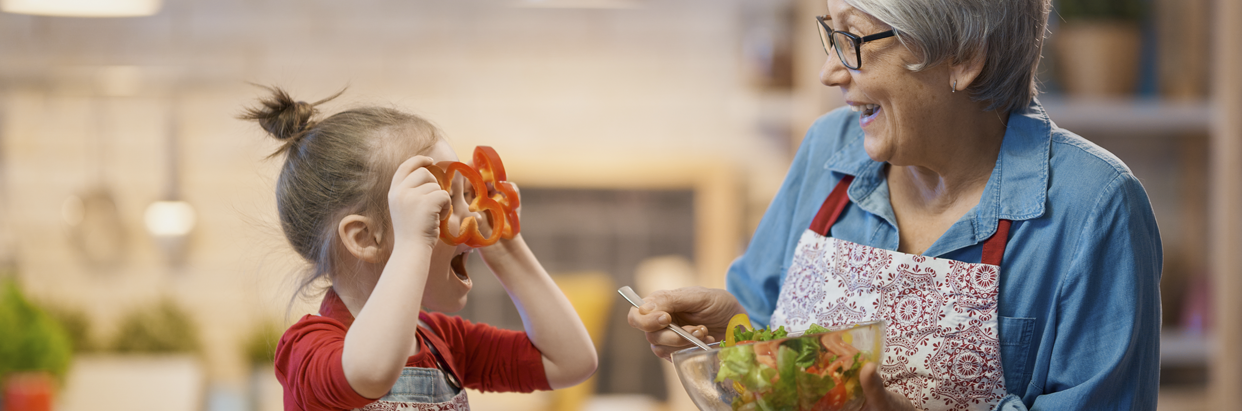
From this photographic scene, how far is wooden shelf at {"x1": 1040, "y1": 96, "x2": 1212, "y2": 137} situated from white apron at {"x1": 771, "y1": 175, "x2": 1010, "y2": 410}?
153cm

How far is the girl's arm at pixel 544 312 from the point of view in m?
1.07

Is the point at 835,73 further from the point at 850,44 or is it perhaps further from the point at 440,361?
the point at 440,361

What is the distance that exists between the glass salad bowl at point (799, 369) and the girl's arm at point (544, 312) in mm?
266

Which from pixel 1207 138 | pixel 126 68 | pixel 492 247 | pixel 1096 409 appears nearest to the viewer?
pixel 1096 409

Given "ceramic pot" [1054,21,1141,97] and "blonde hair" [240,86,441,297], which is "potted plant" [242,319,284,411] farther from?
"ceramic pot" [1054,21,1141,97]

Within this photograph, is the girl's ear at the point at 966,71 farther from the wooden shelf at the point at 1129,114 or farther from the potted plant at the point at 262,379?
the potted plant at the point at 262,379

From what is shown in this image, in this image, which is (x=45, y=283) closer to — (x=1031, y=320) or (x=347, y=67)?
(x=347, y=67)

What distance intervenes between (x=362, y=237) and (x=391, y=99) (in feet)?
6.49

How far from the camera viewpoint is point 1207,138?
2.57 m

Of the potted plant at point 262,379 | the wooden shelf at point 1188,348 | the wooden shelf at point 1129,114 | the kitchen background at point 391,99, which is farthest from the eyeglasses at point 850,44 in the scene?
the potted plant at point 262,379

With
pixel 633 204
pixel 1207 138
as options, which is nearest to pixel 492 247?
pixel 633 204

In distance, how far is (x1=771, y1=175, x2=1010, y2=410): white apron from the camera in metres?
1.02

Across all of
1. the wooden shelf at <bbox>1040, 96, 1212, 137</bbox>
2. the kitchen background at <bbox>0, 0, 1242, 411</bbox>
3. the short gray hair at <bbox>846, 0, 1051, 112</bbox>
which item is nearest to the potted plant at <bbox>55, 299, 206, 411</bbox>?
the kitchen background at <bbox>0, 0, 1242, 411</bbox>

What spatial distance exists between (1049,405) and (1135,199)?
9.7 inches
